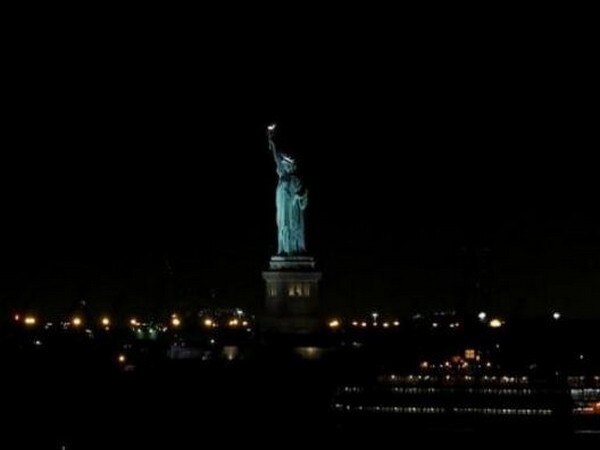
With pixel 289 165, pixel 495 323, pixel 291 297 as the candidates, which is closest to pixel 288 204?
pixel 289 165

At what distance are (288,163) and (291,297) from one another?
19.8 ft

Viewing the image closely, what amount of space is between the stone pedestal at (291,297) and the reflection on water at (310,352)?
21.8 ft

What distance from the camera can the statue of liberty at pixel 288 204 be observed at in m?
51.8

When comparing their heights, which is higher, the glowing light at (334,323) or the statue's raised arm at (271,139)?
the statue's raised arm at (271,139)

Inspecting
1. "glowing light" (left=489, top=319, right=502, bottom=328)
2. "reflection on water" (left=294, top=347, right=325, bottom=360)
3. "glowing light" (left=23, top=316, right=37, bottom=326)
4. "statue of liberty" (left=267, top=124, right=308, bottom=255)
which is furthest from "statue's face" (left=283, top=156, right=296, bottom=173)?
"glowing light" (left=23, top=316, right=37, bottom=326)

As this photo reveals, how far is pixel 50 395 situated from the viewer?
103 ft

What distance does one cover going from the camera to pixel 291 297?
50.2 m

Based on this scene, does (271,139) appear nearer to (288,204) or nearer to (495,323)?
(288,204)

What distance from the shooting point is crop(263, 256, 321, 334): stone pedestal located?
50031mm

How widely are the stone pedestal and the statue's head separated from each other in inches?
176

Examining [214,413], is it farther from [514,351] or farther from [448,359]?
[514,351]

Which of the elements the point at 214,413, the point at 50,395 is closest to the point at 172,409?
the point at 214,413

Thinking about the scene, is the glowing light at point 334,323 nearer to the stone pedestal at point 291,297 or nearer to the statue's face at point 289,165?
the stone pedestal at point 291,297

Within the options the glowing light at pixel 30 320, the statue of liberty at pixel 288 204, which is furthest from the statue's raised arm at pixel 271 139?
the glowing light at pixel 30 320
